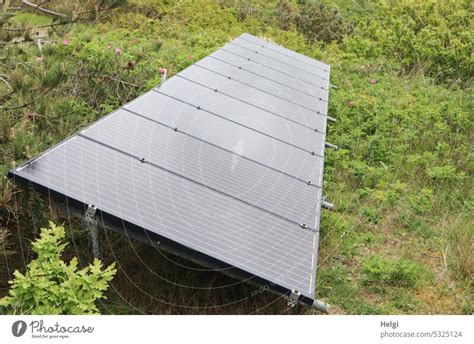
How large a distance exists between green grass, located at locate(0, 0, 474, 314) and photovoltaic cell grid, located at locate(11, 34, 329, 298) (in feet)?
2.20

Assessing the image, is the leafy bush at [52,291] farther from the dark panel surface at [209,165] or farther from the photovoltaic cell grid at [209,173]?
the dark panel surface at [209,165]

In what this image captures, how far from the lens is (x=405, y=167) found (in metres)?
8.05

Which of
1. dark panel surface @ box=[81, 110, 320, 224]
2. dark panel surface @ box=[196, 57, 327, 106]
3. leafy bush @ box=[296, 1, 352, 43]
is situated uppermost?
dark panel surface @ box=[81, 110, 320, 224]

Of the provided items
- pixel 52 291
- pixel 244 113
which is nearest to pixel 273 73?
pixel 244 113

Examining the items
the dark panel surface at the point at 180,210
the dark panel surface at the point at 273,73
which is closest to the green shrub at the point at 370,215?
the dark panel surface at the point at 180,210

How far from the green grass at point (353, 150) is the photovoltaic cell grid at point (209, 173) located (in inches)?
26.4

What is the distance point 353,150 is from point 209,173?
157 inches

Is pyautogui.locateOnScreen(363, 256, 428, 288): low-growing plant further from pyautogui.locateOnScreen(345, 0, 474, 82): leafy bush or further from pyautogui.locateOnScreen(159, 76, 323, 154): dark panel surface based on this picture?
pyautogui.locateOnScreen(345, 0, 474, 82): leafy bush

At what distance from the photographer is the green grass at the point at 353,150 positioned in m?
4.85

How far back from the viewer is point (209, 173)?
16.0 ft

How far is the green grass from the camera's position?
485cm

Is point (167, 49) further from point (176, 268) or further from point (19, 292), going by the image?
point (19, 292)

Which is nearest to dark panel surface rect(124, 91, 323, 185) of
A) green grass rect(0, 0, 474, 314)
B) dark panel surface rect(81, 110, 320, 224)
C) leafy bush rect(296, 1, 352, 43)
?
dark panel surface rect(81, 110, 320, 224)
